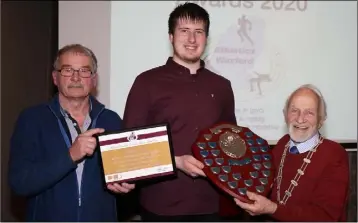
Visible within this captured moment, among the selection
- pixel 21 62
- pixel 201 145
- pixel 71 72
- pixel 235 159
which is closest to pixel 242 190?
pixel 235 159

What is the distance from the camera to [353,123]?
3.47 m

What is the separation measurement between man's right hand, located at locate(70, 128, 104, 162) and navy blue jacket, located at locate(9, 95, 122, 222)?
4 cm

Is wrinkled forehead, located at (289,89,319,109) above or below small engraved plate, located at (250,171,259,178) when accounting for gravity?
above

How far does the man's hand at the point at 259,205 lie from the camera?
1712 mm

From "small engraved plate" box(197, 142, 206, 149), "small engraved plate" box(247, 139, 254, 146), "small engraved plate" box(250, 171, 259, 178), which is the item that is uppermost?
"small engraved plate" box(247, 139, 254, 146)

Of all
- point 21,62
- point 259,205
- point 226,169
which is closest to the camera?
point 259,205

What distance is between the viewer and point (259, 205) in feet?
5.61

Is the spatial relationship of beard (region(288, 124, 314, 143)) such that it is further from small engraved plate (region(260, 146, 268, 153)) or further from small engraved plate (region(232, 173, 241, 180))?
small engraved plate (region(232, 173, 241, 180))

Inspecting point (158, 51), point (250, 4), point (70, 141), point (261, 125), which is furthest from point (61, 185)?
point (250, 4)

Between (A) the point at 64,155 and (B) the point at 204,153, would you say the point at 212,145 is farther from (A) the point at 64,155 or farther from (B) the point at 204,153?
(A) the point at 64,155

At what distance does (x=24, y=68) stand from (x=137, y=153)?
237 centimetres

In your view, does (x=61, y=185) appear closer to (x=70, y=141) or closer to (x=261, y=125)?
(x=70, y=141)

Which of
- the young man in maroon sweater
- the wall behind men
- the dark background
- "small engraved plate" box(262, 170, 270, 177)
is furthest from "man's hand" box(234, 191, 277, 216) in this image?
the wall behind men

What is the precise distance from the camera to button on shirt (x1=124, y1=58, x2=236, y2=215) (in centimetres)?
203
